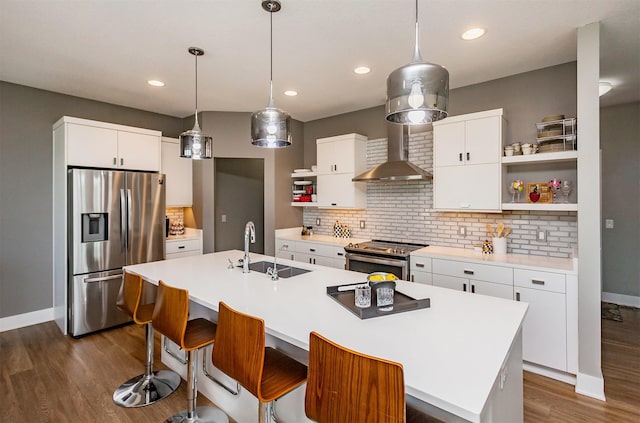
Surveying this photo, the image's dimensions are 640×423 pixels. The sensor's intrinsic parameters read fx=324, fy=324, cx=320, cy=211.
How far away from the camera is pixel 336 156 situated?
4586 mm

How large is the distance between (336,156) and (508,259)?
2.51 metres

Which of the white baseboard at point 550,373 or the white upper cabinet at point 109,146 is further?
the white upper cabinet at point 109,146

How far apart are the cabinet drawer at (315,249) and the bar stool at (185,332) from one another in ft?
7.27

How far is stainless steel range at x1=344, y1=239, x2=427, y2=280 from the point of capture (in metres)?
3.44

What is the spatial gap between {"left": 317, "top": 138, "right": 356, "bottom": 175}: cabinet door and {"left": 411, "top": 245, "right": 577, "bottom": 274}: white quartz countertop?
1.57 m

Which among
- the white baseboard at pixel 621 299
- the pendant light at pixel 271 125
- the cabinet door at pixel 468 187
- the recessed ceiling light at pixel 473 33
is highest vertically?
the recessed ceiling light at pixel 473 33

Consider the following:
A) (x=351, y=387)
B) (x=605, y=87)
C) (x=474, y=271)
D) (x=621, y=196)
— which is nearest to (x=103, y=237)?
(x=351, y=387)

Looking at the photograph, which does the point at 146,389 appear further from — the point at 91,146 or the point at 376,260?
the point at 91,146

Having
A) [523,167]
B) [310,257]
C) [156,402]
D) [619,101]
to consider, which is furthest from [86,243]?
[619,101]

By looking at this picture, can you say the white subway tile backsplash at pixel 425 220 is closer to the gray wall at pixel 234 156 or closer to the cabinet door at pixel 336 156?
the cabinet door at pixel 336 156

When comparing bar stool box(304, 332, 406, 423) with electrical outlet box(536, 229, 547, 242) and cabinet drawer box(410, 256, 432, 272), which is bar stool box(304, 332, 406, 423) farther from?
electrical outlet box(536, 229, 547, 242)

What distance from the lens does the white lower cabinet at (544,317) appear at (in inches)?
103

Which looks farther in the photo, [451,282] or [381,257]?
[381,257]

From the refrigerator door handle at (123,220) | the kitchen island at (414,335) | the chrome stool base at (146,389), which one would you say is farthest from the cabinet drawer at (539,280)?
the refrigerator door handle at (123,220)
